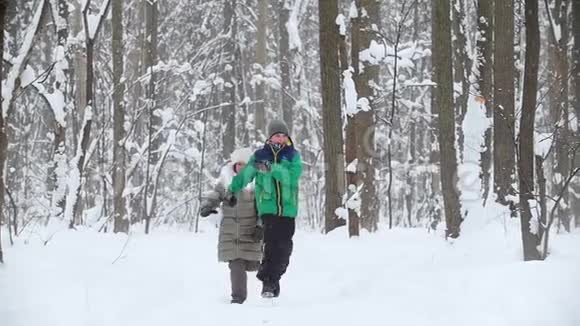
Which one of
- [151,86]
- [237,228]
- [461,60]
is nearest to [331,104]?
[237,228]

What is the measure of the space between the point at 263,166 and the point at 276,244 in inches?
29.2

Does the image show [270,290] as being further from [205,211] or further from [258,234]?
[205,211]

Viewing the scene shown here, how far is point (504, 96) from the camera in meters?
8.77

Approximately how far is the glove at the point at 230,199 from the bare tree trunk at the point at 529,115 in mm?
2638

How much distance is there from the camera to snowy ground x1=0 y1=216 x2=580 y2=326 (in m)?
4.17

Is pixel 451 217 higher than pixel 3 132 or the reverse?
the reverse

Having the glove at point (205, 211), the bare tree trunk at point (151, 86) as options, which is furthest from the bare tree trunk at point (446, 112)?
the bare tree trunk at point (151, 86)

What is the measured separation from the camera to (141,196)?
1595 centimetres

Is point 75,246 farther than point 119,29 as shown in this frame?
No

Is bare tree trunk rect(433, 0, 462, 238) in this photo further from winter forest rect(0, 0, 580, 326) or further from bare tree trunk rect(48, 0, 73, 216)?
bare tree trunk rect(48, 0, 73, 216)

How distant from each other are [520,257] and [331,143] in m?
4.33

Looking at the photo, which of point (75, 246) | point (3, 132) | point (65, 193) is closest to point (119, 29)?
point (65, 193)

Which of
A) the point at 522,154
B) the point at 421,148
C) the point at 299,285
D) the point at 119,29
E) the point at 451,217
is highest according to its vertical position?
the point at 119,29

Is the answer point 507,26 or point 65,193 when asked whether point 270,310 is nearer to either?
point 507,26
